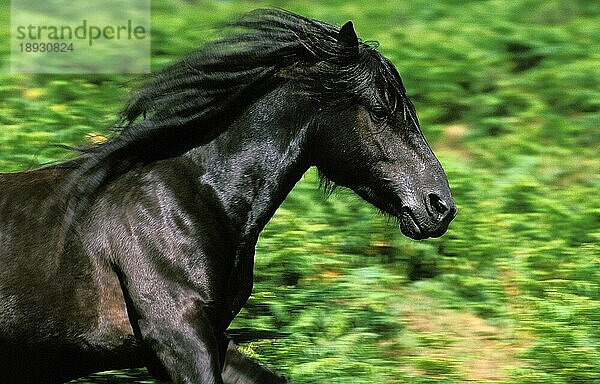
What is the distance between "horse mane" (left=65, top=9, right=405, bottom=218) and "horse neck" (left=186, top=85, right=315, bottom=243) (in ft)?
0.18

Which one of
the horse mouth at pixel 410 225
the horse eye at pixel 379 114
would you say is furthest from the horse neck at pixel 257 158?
the horse mouth at pixel 410 225

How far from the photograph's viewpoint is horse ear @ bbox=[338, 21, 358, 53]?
4.25 metres

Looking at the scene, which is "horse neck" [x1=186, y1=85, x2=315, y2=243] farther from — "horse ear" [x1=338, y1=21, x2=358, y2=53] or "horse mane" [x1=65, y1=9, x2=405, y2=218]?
"horse ear" [x1=338, y1=21, x2=358, y2=53]

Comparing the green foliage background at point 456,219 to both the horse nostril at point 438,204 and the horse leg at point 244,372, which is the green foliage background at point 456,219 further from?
the horse leg at point 244,372

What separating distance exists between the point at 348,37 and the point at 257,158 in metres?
0.51

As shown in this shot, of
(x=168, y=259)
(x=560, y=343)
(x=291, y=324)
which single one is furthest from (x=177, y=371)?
(x=560, y=343)

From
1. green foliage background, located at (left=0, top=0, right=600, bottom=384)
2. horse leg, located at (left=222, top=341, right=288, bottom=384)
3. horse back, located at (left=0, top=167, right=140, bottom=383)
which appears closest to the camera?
horse back, located at (left=0, top=167, right=140, bottom=383)

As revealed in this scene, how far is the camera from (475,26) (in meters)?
9.20

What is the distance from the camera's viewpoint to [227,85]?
14.3ft

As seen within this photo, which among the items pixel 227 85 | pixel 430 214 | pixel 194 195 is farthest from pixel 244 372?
pixel 227 85

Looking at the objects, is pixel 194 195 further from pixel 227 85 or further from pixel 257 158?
pixel 227 85

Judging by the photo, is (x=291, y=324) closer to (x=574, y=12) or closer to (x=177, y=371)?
(x=177, y=371)

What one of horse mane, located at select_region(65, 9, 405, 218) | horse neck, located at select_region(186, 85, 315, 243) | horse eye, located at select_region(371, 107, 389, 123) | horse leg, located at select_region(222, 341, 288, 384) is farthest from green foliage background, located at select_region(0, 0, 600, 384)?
horse leg, located at select_region(222, 341, 288, 384)

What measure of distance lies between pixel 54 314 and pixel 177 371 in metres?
0.45
